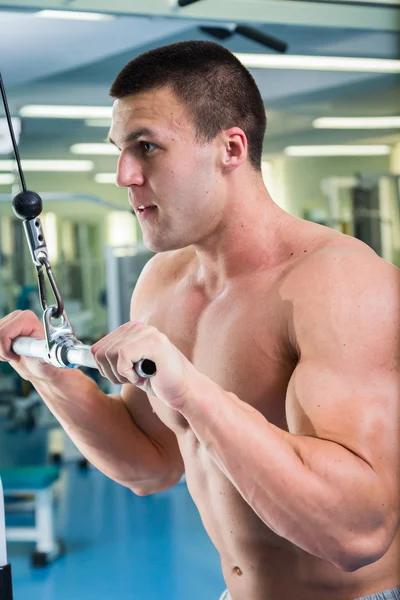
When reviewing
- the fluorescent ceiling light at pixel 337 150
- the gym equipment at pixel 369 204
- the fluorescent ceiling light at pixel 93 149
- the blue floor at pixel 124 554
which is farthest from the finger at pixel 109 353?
the fluorescent ceiling light at pixel 337 150

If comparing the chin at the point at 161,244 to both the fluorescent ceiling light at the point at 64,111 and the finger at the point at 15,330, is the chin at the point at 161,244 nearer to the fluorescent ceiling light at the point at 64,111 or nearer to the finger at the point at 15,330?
the finger at the point at 15,330

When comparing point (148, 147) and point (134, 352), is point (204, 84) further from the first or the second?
point (134, 352)

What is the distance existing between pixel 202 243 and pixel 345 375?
42 cm

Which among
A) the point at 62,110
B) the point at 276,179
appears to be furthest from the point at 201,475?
the point at 276,179

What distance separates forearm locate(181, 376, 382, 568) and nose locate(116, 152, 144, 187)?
0.40 meters

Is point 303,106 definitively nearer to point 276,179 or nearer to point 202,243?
point 276,179

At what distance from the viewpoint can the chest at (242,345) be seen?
3.94ft

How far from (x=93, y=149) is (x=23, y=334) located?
29.8 ft

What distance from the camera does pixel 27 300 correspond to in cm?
722

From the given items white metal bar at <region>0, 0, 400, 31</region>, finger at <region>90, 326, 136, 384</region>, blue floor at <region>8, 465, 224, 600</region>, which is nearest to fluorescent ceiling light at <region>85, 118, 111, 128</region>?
blue floor at <region>8, 465, 224, 600</region>

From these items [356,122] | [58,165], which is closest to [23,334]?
[356,122]

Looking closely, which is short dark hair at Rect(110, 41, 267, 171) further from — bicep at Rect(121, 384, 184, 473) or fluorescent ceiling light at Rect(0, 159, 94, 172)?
fluorescent ceiling light at Rect(0, 159, 94, 172)

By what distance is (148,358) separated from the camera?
0.92m

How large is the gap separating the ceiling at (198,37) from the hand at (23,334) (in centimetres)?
112
